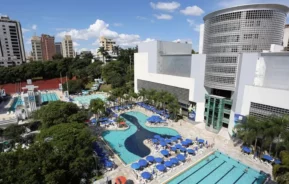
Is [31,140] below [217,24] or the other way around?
below

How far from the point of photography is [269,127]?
18453 mm

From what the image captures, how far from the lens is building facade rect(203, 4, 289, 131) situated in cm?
2183

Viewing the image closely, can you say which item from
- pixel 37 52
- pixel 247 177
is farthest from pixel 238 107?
pixel 37 52

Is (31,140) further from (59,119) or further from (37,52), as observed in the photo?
(37,52)

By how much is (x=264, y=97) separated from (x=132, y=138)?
19.4 metres

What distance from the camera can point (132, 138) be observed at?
25.7 meters

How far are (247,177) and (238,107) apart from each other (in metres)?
9.77

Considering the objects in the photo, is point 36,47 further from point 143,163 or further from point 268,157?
point 268,157

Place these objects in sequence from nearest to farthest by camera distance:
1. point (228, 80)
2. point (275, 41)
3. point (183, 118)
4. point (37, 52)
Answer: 1. point (275, 41)
2. point (228, 80)
3. point (183, 118)
4. point (37, 52)

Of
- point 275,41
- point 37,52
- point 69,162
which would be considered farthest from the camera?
point 37,52

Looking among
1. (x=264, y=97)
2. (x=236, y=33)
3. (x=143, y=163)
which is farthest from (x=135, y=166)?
(x=236, y=33)

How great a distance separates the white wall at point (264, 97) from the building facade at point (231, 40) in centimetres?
220

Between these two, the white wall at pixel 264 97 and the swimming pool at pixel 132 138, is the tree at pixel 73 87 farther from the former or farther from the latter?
the white wall at pixel 264 97

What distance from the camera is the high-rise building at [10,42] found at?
81.6m
